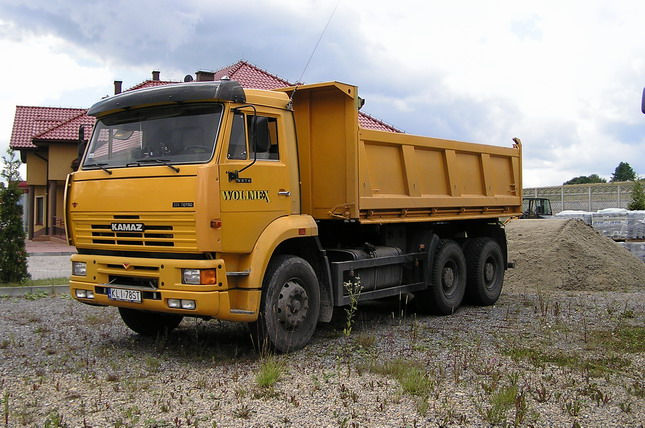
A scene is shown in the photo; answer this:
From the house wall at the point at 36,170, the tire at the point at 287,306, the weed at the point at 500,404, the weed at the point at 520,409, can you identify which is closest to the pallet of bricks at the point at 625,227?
the tire at the point at 287,306

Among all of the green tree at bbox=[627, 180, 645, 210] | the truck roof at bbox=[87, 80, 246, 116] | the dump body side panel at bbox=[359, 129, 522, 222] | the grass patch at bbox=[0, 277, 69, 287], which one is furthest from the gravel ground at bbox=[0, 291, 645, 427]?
the green tree at bbox=[627, 180, 645, 210]

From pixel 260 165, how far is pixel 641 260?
47.2ft

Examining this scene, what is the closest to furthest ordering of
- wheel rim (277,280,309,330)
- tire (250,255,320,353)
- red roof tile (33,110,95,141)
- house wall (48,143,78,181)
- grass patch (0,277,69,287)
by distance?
tire (250,255,320,353), wheel rim (277,280,309,330), grass patch (0,277,69,287), red roof tile (33,110,95,141), house wall (48,143,78,181)

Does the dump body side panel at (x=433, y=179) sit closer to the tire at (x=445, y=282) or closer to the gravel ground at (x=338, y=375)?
the tire at (x=445, y=282)

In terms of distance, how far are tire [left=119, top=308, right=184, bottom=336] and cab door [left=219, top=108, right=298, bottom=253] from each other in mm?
1893

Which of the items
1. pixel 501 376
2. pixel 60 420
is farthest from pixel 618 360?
pixel 60 420

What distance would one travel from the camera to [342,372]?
21.2 feet

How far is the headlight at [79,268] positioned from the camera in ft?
23.7

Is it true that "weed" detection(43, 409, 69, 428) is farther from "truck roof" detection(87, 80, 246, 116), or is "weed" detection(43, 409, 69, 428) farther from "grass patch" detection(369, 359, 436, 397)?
"truck roof" detection(87, 80, 246, 116)

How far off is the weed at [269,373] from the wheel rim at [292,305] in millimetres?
648

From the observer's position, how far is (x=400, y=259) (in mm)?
9305

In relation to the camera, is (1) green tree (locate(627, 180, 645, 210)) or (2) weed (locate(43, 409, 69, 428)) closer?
(2) weed (locate(43, 409, 69, 428))

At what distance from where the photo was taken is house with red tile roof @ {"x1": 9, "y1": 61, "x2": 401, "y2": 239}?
1045 inches

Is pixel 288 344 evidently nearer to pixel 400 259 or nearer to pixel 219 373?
pixel 219 373
